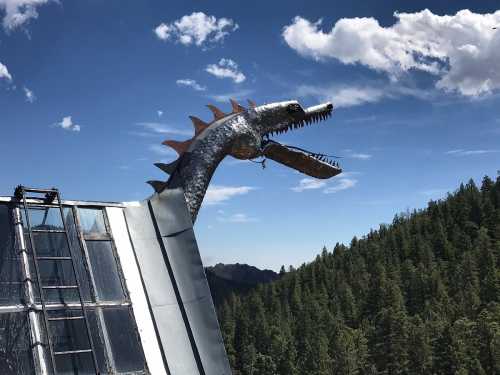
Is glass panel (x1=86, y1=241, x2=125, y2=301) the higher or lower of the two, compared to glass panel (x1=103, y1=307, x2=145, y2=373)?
higher

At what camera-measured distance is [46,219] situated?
5.97 meters

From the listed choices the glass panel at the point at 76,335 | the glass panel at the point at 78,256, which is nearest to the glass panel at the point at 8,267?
the glass panel at the point at 76,335

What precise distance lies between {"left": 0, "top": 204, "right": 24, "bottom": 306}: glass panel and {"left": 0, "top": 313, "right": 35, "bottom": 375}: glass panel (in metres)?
0.19

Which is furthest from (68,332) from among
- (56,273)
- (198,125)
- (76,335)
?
(198,125)

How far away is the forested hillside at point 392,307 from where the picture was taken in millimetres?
56531

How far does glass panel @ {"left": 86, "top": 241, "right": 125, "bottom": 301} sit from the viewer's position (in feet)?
19.0

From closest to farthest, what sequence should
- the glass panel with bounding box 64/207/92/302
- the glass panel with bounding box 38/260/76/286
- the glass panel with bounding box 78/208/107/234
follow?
the glass panel with bounding box 38/260/76/286
the glass panel with bounding box 64/207/92/302
the glass panel with bounding box 78/208/107/234

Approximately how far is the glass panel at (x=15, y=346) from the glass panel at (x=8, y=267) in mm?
190

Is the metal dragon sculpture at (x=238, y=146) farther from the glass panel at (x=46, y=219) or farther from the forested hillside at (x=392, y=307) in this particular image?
the forested hillside at (x=392, y=307)

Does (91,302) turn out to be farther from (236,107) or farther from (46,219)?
(236,107)

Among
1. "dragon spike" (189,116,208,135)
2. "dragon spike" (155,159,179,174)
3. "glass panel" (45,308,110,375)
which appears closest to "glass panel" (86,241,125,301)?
"glass panel" (45,308,110,375)

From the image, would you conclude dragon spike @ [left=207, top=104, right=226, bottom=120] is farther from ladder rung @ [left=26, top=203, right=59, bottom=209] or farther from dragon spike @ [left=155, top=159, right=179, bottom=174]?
ladder rung @ [left=26, top=203, right=59, bottom=209]

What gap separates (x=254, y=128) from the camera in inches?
323

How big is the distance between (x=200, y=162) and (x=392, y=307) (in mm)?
70858
